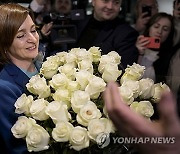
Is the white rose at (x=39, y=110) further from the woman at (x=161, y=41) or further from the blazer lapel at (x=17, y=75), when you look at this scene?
the woman at (x=161, y=41)

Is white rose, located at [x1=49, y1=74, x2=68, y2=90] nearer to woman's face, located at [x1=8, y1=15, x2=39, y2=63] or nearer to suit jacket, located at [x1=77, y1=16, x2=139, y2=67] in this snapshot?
woman's face, located at [x1=8, y1=15, x2=39, y2=63]

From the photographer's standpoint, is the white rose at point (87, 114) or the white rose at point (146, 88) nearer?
the white rose at point (87, 114)

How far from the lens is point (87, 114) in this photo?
2.19 feet

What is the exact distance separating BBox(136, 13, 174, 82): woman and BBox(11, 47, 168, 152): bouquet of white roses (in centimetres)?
77

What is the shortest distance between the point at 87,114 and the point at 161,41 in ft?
3.69

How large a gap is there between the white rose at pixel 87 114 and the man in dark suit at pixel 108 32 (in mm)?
757

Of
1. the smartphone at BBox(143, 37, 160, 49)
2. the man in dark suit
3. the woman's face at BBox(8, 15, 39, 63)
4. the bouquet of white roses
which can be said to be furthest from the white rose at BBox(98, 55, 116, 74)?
the smartphone at BBox(143, 37, 160, 49)

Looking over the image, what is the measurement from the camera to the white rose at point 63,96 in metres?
0.72

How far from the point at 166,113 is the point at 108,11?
1.33 metres

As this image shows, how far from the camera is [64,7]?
2.00 meters

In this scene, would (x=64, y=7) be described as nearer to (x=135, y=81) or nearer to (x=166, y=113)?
(x=135, y=81)

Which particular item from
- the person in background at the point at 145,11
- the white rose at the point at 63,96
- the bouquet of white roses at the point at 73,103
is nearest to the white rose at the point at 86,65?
the bouquet of white roses at the point at 73,103

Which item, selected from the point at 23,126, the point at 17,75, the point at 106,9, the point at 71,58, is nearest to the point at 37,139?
the point at 23,126

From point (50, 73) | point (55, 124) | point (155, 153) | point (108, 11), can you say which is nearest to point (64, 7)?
point (108, 11)
